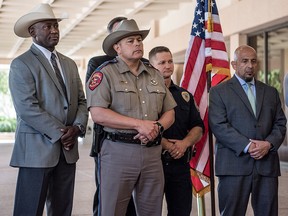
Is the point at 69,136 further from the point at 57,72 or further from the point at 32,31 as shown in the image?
the point at 32,31

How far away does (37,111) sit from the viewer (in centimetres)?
385

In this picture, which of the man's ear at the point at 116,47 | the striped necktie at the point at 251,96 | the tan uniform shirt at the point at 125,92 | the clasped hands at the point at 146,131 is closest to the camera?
the clasped hands at the point at 146,131

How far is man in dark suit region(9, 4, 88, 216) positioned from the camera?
3.88 metres

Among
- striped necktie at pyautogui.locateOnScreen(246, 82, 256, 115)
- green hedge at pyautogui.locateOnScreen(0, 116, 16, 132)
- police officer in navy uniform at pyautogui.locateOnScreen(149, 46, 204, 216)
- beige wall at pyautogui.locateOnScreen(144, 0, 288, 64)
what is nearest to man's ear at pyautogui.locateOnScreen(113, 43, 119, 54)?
police officer in navy uniform at pyautogui.locateOnScreen(149, 46, 204, 216)

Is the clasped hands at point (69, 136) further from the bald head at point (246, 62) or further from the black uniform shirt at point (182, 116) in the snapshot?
the bald head at point (246, 62)

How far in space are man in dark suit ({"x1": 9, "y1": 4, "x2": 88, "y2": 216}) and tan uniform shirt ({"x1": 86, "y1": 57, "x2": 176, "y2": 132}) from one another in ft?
1.47

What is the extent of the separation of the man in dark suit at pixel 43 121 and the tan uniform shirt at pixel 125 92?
449 millimetres

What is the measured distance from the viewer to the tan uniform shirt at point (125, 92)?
11.7 feet

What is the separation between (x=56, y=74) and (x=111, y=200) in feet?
3.57

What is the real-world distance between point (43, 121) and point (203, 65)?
1.70 meters

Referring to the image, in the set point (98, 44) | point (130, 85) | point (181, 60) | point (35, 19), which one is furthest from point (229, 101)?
point (98, 44)

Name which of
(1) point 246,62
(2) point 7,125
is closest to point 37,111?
(1) point 246,62

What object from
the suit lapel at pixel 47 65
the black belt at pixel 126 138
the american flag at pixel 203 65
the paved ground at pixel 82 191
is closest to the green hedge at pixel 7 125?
the paved ground at pixel 82 191

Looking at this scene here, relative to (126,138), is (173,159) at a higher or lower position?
lower
